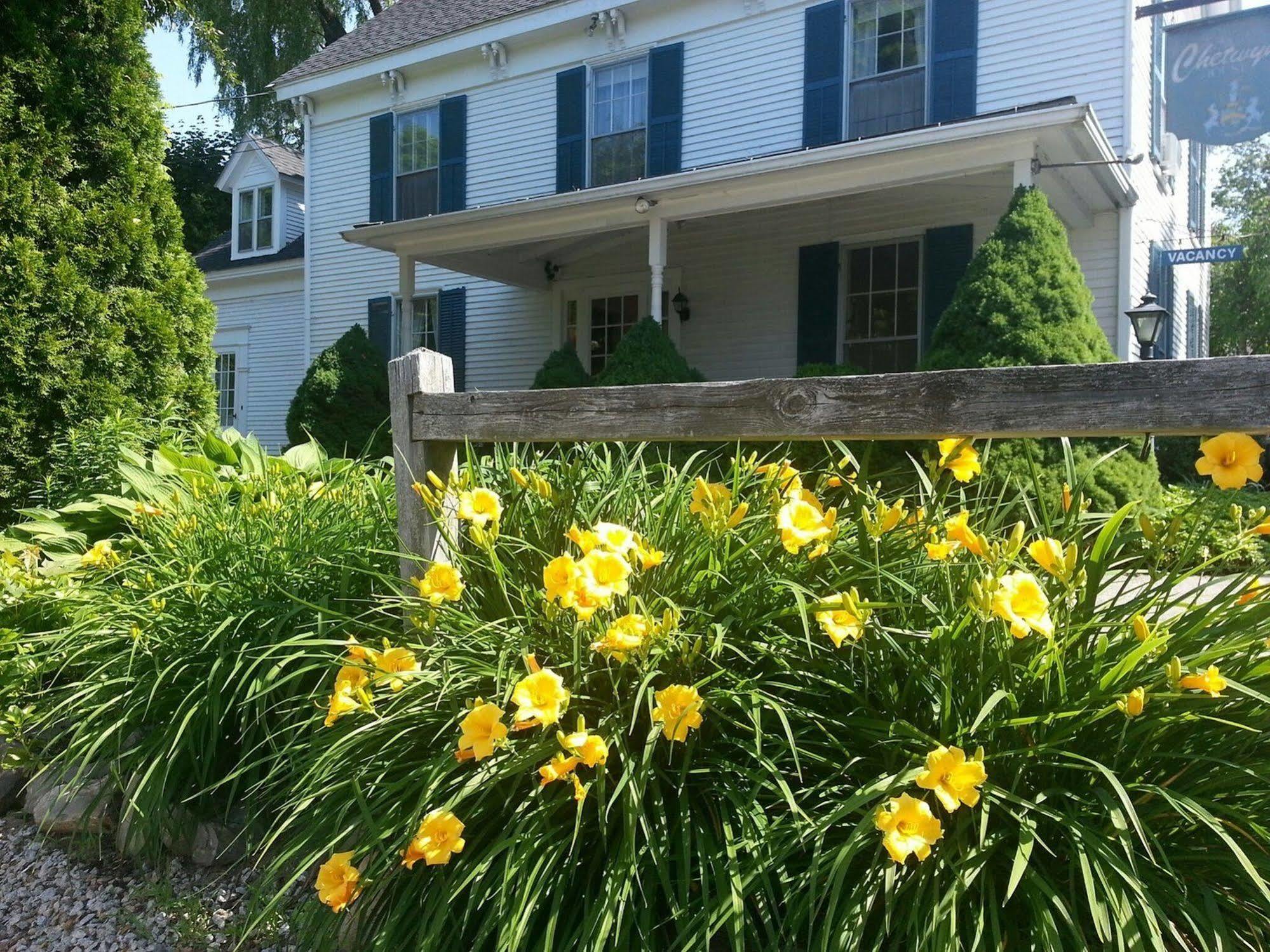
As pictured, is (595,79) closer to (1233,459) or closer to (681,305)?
(681,305)

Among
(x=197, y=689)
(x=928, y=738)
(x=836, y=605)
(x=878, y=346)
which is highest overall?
(x=878, y=346)

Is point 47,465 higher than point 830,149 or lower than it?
lower

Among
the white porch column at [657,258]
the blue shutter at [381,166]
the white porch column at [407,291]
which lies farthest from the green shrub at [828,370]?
the blue shutter at [381,166]

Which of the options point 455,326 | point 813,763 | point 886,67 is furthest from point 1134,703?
point 455,326

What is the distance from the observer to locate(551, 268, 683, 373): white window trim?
1235 cm

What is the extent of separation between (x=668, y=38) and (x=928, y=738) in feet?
39.6

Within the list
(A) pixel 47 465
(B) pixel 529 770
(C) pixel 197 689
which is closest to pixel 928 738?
(B) pixel 529 770

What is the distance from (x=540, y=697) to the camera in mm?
1823

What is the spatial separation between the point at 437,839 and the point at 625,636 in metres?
0.50

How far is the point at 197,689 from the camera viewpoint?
255 cm

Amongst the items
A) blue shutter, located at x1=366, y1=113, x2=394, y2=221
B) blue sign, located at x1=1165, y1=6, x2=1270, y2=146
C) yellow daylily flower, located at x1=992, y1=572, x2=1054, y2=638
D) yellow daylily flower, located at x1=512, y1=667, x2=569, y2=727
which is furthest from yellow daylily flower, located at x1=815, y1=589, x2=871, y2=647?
blue shutter, located at x1=366, y1=113, x2=394, y2=221

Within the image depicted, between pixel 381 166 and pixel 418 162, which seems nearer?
pixel 418 162

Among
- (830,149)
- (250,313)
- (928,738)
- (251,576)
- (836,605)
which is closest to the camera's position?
(928,738)

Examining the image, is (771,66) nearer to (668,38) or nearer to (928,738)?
(668,38)
